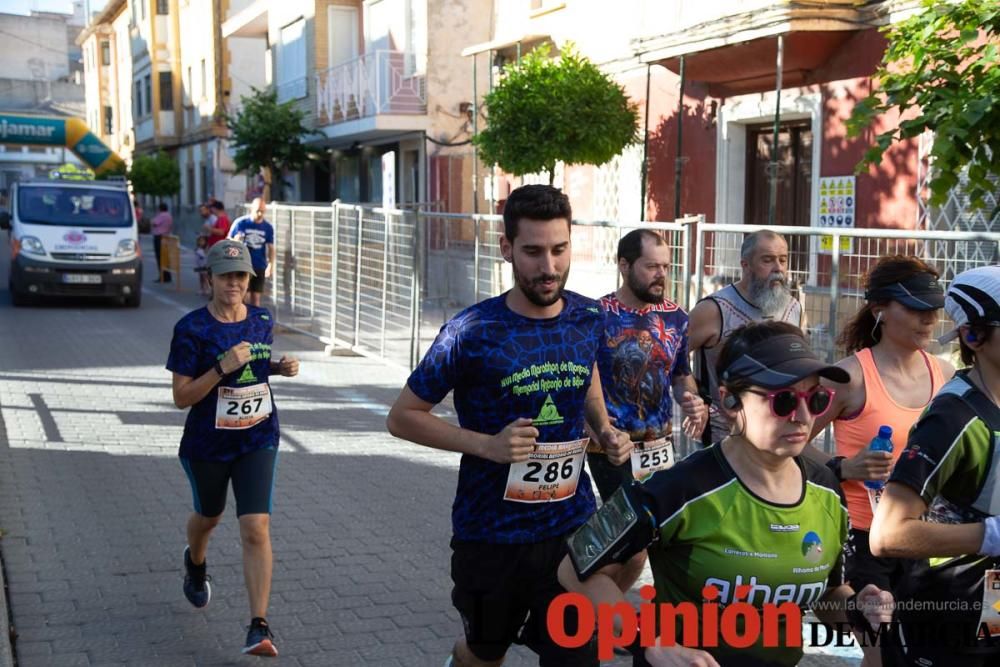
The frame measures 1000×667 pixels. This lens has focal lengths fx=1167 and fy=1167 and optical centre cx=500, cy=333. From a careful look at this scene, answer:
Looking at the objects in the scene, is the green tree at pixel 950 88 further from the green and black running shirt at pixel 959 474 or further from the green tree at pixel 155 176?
the green tree at pixel 155 176

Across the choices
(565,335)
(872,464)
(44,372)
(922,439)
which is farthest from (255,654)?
(44,372)

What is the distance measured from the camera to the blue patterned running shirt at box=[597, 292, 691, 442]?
17.7ft

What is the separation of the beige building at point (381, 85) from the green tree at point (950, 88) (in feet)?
58.5

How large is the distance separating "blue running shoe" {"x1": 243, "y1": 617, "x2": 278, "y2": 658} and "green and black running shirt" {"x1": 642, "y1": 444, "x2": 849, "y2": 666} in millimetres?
2646

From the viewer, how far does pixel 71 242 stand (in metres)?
19.5

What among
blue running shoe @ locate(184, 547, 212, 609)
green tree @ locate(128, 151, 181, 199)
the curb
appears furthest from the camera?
green tree @ locate(128, 151, 181, 199)

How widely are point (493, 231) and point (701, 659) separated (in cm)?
855

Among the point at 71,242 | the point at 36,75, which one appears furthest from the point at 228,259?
the point at 36,75

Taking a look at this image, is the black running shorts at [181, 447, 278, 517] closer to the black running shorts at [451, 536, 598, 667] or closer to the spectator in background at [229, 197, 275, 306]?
the black running shorts at [451, 536, 598, 667]

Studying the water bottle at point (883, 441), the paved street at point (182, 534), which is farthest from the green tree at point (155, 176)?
the water bottle at point (883, 441)

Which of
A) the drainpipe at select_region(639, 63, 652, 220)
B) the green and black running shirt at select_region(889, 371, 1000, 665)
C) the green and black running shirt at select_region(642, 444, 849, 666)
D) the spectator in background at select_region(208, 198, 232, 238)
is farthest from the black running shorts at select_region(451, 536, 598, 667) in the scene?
the spectator in background at select_region(208, 198, 232, 238)

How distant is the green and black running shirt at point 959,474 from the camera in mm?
2922

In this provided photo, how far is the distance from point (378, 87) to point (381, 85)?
80 millimetres

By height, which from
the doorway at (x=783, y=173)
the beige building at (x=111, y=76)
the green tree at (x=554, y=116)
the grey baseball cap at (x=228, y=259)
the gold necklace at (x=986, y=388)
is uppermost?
the beige building at (x=111, y=76)
